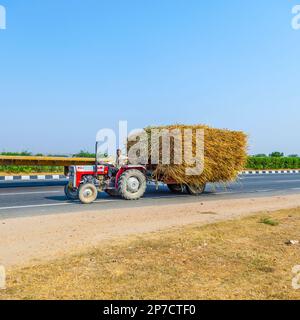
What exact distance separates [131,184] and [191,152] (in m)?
2.27

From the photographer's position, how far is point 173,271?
16.6ft

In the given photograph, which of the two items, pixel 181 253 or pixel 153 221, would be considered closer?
pixel 181 253

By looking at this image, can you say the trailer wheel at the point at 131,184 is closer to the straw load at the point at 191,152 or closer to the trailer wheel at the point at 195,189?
the straw load at the point at 191,152

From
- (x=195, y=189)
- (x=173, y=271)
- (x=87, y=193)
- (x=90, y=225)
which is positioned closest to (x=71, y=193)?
(x=87, y=193)

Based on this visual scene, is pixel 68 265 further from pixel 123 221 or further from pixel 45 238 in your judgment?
pixel 123 221

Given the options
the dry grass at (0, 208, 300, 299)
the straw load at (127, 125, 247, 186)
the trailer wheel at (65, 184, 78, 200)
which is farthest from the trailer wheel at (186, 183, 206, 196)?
the dry grass at (0, 208, 300, 299)

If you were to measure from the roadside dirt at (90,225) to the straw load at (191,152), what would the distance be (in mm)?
1545

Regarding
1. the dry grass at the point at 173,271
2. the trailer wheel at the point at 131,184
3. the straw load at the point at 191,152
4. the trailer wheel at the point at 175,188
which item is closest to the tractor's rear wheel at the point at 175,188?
the trailer wheel at the point at 175,188

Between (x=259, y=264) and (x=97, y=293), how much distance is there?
2403 millimetres

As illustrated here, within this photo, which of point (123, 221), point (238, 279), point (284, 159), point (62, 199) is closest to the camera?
point (238, 279)

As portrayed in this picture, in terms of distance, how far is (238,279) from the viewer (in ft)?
15.6

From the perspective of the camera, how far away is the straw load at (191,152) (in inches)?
509

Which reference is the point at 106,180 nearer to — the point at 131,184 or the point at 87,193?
the point at 131,184
